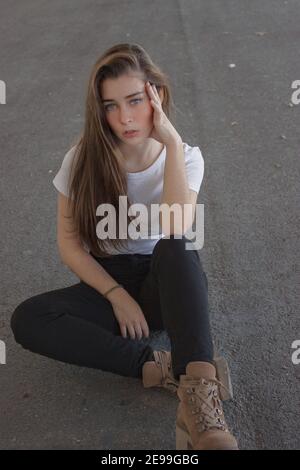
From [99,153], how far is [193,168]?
11.9 inches

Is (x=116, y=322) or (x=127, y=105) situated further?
(x=116, y=322)

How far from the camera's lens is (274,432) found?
1.64 meters


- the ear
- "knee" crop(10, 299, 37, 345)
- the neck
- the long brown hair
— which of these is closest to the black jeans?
"knee" crop(10, 299, 37, 345)

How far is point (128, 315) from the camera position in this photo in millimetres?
1839

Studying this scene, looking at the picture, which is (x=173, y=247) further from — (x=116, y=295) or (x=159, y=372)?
(x=159, y=372)

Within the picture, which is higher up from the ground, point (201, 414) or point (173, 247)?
point (173, 247)

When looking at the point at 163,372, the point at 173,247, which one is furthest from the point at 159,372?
the point at 173,247

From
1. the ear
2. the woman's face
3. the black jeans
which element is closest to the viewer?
the black jeans

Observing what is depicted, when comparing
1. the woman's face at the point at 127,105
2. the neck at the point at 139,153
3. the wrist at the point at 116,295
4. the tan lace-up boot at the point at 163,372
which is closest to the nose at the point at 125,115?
the woman's face at the point at 127,105

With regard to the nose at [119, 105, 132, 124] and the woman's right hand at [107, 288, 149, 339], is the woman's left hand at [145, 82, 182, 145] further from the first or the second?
the woman's right hand at [107, 288, 149, 339]

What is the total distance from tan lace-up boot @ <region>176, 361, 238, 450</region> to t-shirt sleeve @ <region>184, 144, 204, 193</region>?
22.2 inches

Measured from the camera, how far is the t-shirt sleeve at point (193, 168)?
6.15 ft

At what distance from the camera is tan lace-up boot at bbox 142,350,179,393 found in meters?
1.75
